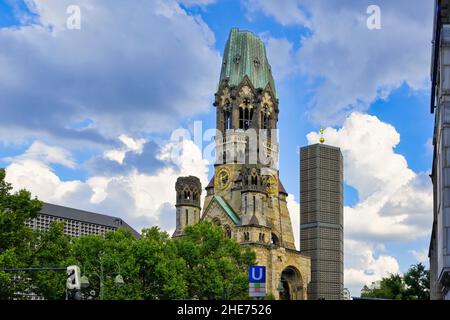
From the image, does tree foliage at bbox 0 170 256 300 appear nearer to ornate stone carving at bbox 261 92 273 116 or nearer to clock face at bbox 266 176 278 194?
clock face at bbox 266 176 278 194

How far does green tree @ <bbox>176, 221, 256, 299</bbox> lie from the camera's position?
91812 millimetres

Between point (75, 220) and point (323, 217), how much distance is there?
44.2 m

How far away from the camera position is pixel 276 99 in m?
154

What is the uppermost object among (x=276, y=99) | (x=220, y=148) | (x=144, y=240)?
(x=276, y=99)

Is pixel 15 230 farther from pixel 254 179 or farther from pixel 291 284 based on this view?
pixel 291 284

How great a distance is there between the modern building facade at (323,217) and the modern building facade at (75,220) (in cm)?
3657

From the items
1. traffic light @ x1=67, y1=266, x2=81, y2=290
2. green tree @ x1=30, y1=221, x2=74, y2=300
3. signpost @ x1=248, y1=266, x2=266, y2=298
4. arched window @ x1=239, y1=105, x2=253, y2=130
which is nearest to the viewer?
traffic light @ x1=67, y1=266, x2=81, y2=290

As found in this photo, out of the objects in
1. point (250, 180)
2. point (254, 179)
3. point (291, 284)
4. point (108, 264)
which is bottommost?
point (291, 284)

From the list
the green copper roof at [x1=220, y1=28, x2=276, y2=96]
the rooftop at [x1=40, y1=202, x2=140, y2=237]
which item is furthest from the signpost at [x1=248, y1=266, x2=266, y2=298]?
the green copper roof at [x1=220, y1=28, x2=276, y2=96]

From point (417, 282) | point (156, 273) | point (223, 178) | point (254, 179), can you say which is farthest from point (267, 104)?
point (156, 273)

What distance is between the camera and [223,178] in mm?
146125
